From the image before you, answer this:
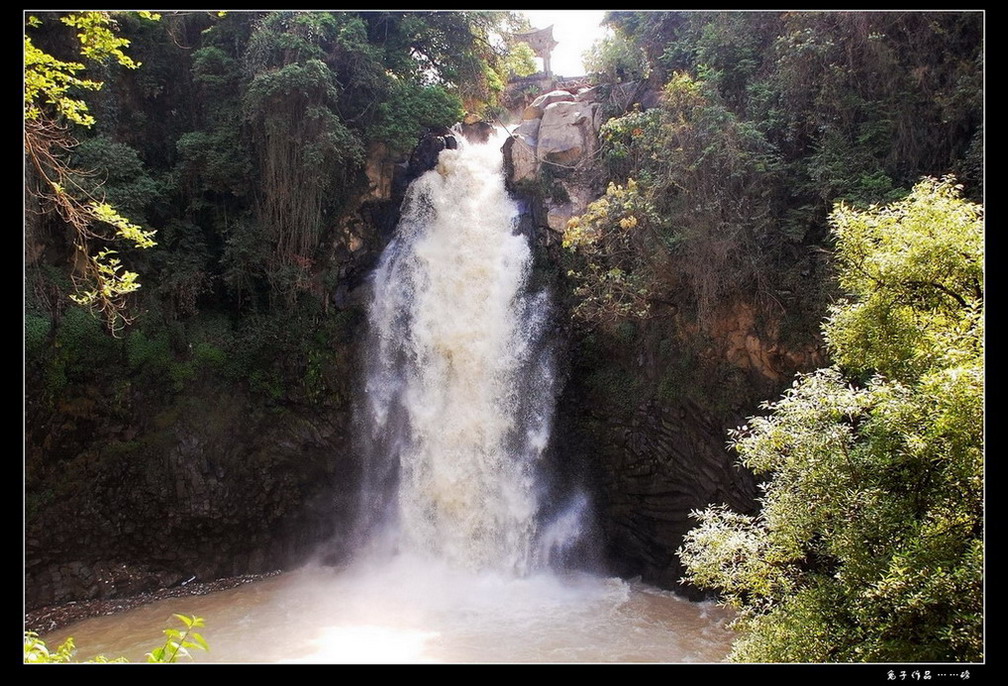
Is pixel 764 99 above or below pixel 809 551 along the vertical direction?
above

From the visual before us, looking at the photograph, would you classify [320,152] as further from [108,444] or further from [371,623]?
[371,623]

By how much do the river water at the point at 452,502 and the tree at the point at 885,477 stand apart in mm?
5657

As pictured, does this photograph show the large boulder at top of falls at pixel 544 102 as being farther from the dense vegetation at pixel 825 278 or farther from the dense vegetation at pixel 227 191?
the dense vegetation at pixel 227 191

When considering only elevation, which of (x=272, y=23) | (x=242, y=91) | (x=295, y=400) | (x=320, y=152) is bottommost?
(x=295, y=400)

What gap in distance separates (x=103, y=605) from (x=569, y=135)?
545 inches

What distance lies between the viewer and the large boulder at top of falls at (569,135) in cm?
1566

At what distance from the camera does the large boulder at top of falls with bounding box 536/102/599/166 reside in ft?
51.4

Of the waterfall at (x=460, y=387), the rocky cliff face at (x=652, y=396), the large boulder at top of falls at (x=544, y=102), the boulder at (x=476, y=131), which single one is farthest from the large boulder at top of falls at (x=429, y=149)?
the large boulder at top of falls at (x=544, y=102)

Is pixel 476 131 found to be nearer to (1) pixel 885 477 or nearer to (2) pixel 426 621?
(2) pixel 426 621

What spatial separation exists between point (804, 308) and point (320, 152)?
1016 centimetres

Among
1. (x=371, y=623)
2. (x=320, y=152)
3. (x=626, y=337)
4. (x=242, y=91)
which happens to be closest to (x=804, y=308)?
(x=626, y=337)

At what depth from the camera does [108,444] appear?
13.6 metres

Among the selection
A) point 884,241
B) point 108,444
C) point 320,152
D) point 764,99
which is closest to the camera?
point 884,241

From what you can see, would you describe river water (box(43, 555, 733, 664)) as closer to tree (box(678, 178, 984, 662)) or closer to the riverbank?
the riverbank
